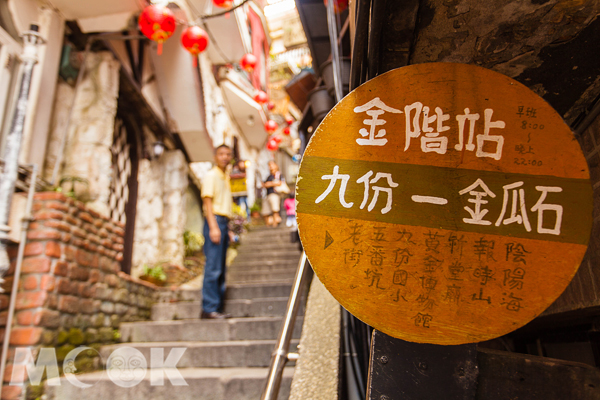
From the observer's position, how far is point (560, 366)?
1314mm

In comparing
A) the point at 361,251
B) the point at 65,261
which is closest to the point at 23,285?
the point at 65,261

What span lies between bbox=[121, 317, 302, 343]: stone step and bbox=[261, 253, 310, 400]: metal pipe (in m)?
1.21

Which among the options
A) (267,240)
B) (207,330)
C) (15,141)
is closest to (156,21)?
(15,141)

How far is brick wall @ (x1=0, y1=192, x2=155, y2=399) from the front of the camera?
2.78m

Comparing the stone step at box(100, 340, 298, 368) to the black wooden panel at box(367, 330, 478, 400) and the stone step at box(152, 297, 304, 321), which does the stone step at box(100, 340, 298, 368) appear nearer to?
the stone step at box(152, 297, 304, 321)

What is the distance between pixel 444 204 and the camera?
1181mm

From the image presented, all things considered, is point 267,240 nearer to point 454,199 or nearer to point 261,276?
point 261,276

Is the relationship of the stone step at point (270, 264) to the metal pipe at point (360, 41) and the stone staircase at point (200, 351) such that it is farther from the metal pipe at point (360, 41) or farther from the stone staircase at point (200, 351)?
the metal pipe at point (360, 41)

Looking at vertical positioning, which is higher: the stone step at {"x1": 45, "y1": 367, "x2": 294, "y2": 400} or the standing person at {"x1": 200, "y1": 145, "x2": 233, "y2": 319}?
the standing person at {"x1": 200, "y1": 145, "x2": 233, "y2": 319}

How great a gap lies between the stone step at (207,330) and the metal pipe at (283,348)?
1213 millimetres

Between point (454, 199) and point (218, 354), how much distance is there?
8.17 feet

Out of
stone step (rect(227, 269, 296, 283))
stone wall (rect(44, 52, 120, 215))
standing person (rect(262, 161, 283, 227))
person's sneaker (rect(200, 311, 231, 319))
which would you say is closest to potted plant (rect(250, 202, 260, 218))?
standing person (rect(262, 161, 283, 227))

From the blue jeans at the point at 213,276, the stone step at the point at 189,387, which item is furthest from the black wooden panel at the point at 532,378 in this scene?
the blue jeans at the point at 213,276

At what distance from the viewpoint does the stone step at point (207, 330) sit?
318cm
